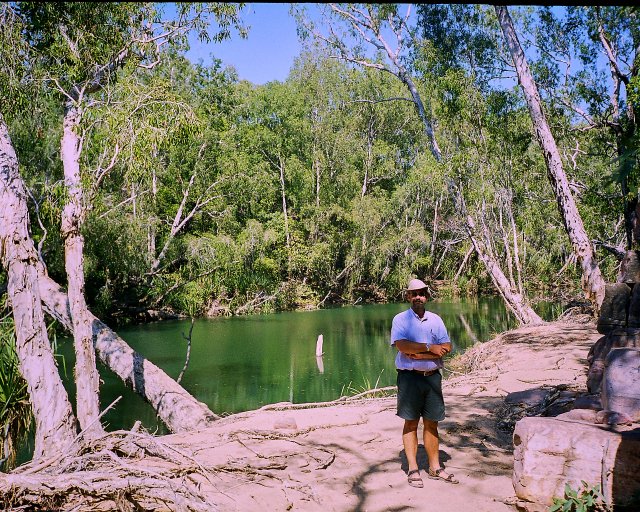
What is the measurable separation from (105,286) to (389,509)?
56.2 feet

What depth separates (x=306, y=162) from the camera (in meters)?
34.8

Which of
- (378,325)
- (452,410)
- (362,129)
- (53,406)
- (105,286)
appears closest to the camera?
(53,406)

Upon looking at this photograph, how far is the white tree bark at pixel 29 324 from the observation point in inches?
193

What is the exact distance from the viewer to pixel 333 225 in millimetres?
33656

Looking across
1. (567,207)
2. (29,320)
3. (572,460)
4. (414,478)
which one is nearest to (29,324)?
(29,320)

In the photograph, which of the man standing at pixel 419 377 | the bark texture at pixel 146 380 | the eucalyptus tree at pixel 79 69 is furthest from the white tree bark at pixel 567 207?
the man standing at pixel 419 377

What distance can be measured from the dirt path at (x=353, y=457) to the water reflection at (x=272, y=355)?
2.77 metres

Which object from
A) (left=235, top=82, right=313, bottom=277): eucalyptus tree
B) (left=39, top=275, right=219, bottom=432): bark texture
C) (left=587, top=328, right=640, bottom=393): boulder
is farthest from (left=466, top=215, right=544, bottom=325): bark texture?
(left=235, top=82, right=313, bottom=277): eucalyptus tree

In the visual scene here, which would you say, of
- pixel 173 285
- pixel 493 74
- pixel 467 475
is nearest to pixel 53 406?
pixel 467 475

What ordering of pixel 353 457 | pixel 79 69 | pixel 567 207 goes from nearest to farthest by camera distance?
1. pixel 353 457
2. pixel 79 69
3. pixel 567 207

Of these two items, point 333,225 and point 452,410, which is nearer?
point 452,410

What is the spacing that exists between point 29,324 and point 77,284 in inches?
46.9

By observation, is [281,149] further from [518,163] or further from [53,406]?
[53,406]

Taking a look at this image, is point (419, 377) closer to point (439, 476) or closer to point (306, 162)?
point (439, 476)
